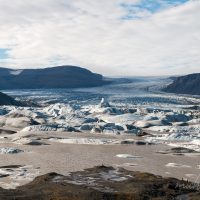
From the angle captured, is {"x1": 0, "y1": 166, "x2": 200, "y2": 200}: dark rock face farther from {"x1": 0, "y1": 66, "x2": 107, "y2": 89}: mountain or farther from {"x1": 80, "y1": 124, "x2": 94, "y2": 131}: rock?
{"x1": 0, "y1": 66, "x2": 107, "y2": 89}: mountain

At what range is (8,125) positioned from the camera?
6856 centimetres

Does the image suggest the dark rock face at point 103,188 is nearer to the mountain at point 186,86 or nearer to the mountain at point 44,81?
the mountain at point 186,86

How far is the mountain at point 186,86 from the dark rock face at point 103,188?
148 meters

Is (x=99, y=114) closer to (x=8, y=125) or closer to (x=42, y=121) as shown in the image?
(x=42, y=121)

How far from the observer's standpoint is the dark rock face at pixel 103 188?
2209 centimetres

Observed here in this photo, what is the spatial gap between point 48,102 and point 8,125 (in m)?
60.8

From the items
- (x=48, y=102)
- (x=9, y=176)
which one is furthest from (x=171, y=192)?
(x=48, y=102)

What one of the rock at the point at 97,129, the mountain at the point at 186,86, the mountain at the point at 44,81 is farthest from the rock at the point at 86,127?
the mountain at the point at 44,81

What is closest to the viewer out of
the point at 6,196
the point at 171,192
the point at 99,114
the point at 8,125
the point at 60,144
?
the point at 6,196

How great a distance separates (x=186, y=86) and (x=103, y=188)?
162367 millimetres

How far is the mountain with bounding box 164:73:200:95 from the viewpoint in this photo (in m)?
178

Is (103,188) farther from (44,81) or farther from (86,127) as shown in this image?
(44,81)

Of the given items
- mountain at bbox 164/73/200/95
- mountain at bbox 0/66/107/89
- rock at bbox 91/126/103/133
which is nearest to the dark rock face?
rock at bbox 91/126/103/133

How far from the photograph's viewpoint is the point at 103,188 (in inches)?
973
